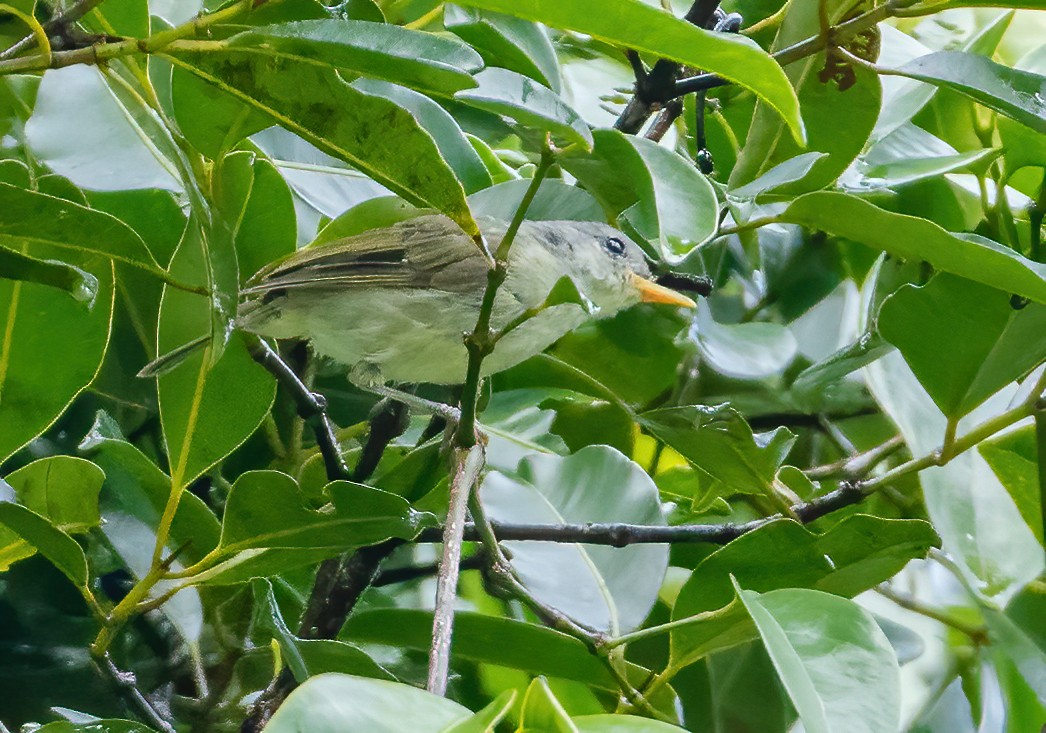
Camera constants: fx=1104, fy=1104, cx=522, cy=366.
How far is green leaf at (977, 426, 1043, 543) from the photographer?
1330 millimetres

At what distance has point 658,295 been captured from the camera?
5.70 ft

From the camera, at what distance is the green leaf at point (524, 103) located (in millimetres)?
675

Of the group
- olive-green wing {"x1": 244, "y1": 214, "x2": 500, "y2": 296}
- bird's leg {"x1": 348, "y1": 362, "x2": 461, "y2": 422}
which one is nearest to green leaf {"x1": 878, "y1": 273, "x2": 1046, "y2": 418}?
bird's leg {"x1": 348, "y1": 362, "x2": 461, "y2": 422}

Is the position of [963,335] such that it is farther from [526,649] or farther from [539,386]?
[539,386]

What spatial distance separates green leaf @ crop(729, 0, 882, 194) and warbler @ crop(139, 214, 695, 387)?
417 mm

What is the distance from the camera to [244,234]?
117 centimetres

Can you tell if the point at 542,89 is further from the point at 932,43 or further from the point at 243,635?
the point at 932,43

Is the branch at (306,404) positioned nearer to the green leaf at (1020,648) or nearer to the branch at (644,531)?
the branch at (644,531)

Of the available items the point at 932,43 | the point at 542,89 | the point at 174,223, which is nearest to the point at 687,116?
the point at 932,43

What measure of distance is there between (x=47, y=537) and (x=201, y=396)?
199 mm

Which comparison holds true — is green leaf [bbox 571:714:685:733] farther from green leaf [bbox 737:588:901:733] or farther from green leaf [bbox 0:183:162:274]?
green leaf [bbox 0:183:162:274]

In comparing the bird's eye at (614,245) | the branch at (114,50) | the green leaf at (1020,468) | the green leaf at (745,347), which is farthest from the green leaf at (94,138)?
the bird's eye at (614,245)

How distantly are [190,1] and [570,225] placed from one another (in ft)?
3.50

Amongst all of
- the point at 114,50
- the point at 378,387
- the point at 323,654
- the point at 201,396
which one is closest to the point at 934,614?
the point at 378,387
